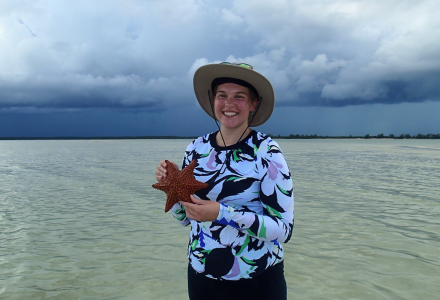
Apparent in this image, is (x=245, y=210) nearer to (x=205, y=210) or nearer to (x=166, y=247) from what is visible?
(x=205, y=210)

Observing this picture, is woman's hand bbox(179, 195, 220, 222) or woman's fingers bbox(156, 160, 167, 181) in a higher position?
woman's fingers bbox(156, 160, 167, 181)

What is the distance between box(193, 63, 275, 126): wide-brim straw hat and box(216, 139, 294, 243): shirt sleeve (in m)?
0.56

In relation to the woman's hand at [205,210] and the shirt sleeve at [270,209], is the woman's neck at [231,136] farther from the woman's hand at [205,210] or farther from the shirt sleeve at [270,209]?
the woman's hand at [205,210]

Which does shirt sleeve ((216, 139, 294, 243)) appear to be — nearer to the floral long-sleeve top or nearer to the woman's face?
the floral long-sleeve top

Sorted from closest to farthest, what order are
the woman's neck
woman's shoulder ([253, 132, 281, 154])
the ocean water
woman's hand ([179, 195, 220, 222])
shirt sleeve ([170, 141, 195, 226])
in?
woman's hand ([179, 195, 220, 222]) → woman's shoulder ([253, 132, 281, 154]) → the woman's neck → shirt sleeve ([170, 141, 195, 226]) → the ocean water

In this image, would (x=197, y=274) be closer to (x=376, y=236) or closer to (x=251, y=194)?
(x=251, y=194)

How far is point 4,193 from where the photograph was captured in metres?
13.8

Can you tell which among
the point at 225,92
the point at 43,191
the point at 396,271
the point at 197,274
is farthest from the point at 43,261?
the point at 43,191

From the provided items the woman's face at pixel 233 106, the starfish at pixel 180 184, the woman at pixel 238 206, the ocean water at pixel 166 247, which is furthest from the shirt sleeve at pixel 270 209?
the ocean water at pixel 166 247

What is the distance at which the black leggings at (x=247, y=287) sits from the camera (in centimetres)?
226

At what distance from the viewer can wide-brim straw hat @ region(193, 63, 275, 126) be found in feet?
8.09

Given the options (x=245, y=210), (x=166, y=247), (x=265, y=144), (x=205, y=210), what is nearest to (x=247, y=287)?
(x=245, y=210)

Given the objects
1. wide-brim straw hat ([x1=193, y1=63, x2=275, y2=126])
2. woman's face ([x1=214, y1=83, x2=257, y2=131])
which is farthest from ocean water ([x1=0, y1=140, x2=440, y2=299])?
woman's face ([x1=214, y1=83, x2=257, y2=131])

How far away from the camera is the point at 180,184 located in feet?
7.57
